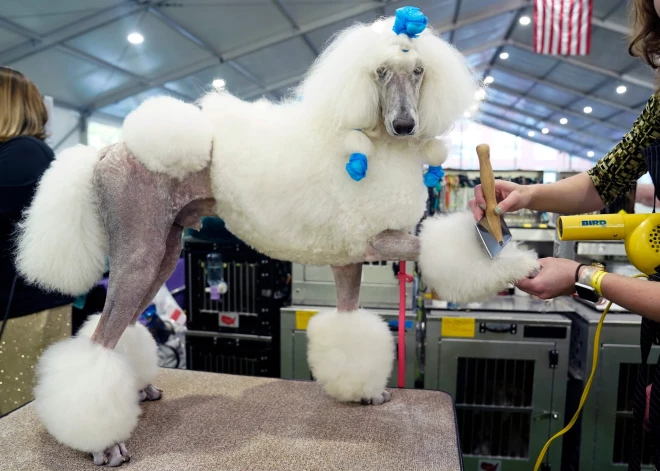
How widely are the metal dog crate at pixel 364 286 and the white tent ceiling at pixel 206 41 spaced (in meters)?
0.66

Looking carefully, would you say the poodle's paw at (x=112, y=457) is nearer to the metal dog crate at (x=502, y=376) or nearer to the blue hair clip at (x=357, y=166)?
the blue hair clip at (x=357, y=166)

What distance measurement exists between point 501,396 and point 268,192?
1177mm

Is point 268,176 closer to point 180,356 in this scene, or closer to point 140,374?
point 140,374

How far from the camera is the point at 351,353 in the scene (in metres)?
1.10

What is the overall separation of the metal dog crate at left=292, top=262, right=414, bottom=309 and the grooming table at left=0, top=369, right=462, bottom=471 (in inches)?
16.8

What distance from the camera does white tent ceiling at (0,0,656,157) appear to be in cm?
257

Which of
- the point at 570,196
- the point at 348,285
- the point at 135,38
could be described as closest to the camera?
the point at 570,196

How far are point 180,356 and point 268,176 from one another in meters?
1.35

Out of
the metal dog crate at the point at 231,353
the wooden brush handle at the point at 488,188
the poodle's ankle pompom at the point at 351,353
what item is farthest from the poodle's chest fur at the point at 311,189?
the metal dog crate at the point at 231,353

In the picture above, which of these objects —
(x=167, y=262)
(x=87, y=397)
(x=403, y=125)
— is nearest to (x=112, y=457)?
(x=87, y=397)

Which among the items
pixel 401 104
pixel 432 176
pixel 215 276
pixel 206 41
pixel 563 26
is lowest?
pixel 215 276

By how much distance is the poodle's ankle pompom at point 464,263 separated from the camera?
0.81m

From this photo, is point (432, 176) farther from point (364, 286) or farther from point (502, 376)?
point (502, 376)

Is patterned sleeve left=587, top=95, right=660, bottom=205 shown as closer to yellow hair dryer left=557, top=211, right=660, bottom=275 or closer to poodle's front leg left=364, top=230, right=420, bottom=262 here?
yellow hair dryer left=557, top=211, right=660, bottom=275
